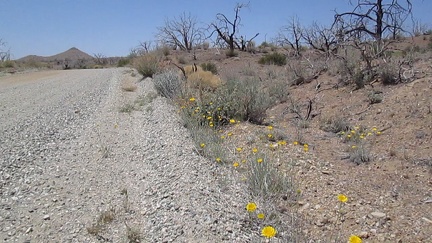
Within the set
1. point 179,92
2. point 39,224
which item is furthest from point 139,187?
point 179,92

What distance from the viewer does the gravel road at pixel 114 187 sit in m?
3.12

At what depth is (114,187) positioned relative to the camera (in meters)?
4.19

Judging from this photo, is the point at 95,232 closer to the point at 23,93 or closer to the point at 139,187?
the point at 139,187

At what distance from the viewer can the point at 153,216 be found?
3.32 metres

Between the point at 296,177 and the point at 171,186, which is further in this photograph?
the point at 296,177

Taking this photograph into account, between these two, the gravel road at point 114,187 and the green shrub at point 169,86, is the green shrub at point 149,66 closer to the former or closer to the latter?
the green shrub at point 169,86

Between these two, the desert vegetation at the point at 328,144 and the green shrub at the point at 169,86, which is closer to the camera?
the desert vegetation at the point at 328,144

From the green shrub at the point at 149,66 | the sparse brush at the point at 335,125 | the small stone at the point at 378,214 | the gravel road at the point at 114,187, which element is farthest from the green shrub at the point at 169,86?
the small stone at the point at 378,214

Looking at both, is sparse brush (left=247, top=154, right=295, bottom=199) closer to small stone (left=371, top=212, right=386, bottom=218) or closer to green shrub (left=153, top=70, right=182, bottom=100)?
small stone (left=371, top=212, right=386, bottom=218)

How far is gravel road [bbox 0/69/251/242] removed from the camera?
10.2ft

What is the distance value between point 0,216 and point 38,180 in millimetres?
950

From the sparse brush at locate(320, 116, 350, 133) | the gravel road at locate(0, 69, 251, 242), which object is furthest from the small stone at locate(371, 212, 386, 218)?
the sparse brush at locate(320, 116, 350, 133)

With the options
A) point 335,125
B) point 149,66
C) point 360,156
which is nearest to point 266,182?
point 360,156

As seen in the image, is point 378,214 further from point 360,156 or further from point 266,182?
point 360,156
